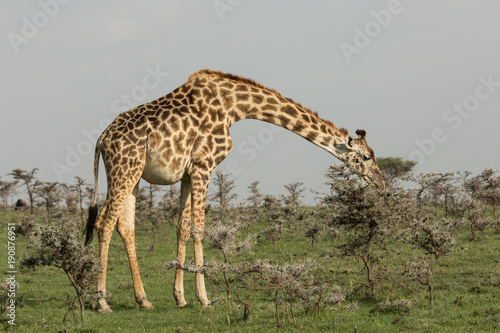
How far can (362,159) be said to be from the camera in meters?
14.3

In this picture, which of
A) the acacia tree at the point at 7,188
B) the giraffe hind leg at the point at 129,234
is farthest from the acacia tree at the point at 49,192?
the giraffe hind leg at the point at 129,234

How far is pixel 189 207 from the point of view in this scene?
13.7m

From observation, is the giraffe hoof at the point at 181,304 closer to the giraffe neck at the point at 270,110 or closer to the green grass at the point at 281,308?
the green grass at the point at 281,308

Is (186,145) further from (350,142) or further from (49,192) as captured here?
(49,192)

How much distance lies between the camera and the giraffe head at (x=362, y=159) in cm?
1418

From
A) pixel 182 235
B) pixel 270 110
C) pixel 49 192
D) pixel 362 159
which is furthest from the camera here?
pixel 49 192

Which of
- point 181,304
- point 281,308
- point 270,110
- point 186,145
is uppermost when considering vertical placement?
point 270,110

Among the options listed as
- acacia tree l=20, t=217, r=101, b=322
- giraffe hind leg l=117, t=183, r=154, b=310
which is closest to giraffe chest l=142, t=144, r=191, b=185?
giraffe hind leg l=117, t=183, r=154, b=310

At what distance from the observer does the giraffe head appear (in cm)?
1418

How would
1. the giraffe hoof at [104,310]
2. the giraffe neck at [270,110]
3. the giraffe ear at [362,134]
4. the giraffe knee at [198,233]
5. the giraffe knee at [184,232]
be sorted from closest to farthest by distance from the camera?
the giraffe knee at [198,233] < the giraffe hoof at [104,310] < the giraffe knee at [184,232] < the giraffe neck at [270,110] < the giraffe ear at [362,134]

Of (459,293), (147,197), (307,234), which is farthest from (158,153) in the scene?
(147,197)

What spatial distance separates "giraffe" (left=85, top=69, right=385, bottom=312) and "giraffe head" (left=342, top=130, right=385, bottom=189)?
3 centimetres

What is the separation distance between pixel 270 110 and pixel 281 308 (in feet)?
16.5

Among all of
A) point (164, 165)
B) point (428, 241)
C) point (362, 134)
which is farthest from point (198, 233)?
point (428, 241)
